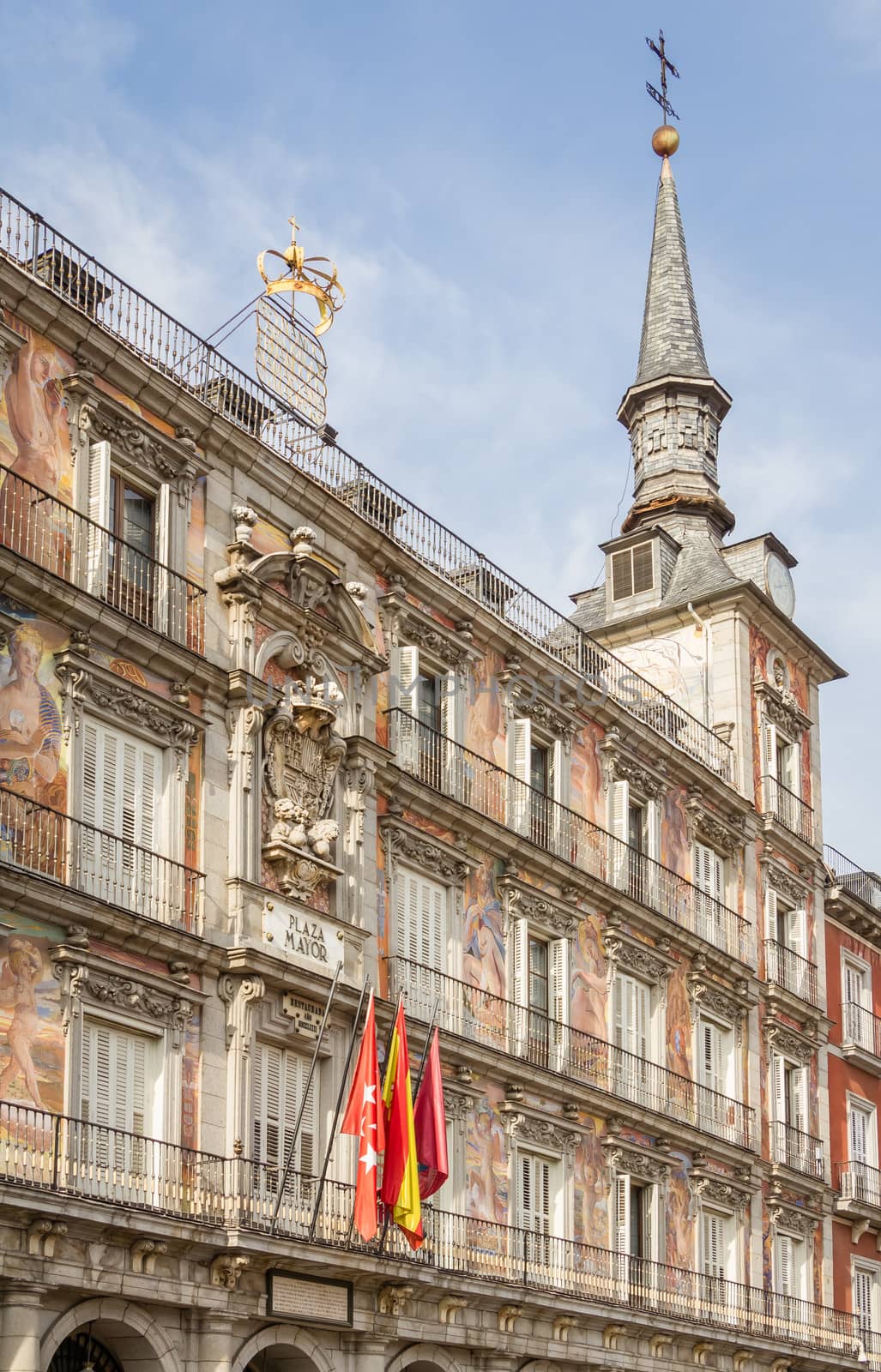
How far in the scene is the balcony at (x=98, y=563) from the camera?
26.5 m

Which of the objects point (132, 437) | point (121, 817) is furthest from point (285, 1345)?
point (132, 437)

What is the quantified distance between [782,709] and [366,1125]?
867 inches

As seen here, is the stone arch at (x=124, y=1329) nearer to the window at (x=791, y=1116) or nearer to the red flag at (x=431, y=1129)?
the red flag at (x=431, y=1129)

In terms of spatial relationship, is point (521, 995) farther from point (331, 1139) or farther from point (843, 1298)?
point (843, 1298)

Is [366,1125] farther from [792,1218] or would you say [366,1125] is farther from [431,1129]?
[792,1218]

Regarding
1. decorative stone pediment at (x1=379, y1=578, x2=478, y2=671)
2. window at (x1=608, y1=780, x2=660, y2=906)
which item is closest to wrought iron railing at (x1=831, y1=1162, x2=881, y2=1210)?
window at (x1=608, y1=780, x2=660, y2=906)

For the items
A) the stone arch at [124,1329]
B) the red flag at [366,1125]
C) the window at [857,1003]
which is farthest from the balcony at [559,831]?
the stone arch at [124,1329]

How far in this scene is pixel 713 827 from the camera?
43312 millimetres

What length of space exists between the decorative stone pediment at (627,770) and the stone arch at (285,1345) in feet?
45.8

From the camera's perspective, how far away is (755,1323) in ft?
132

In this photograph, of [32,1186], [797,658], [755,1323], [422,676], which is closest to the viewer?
[32,1186]

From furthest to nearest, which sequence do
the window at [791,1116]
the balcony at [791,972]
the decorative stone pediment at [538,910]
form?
1. the balcony at [791,972]
2. the window at [791,1116]
3. the decorative stone pediment at [538,910]

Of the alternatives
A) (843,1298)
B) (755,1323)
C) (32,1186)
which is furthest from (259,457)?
(843,1298)

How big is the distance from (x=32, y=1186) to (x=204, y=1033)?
15.4ft
